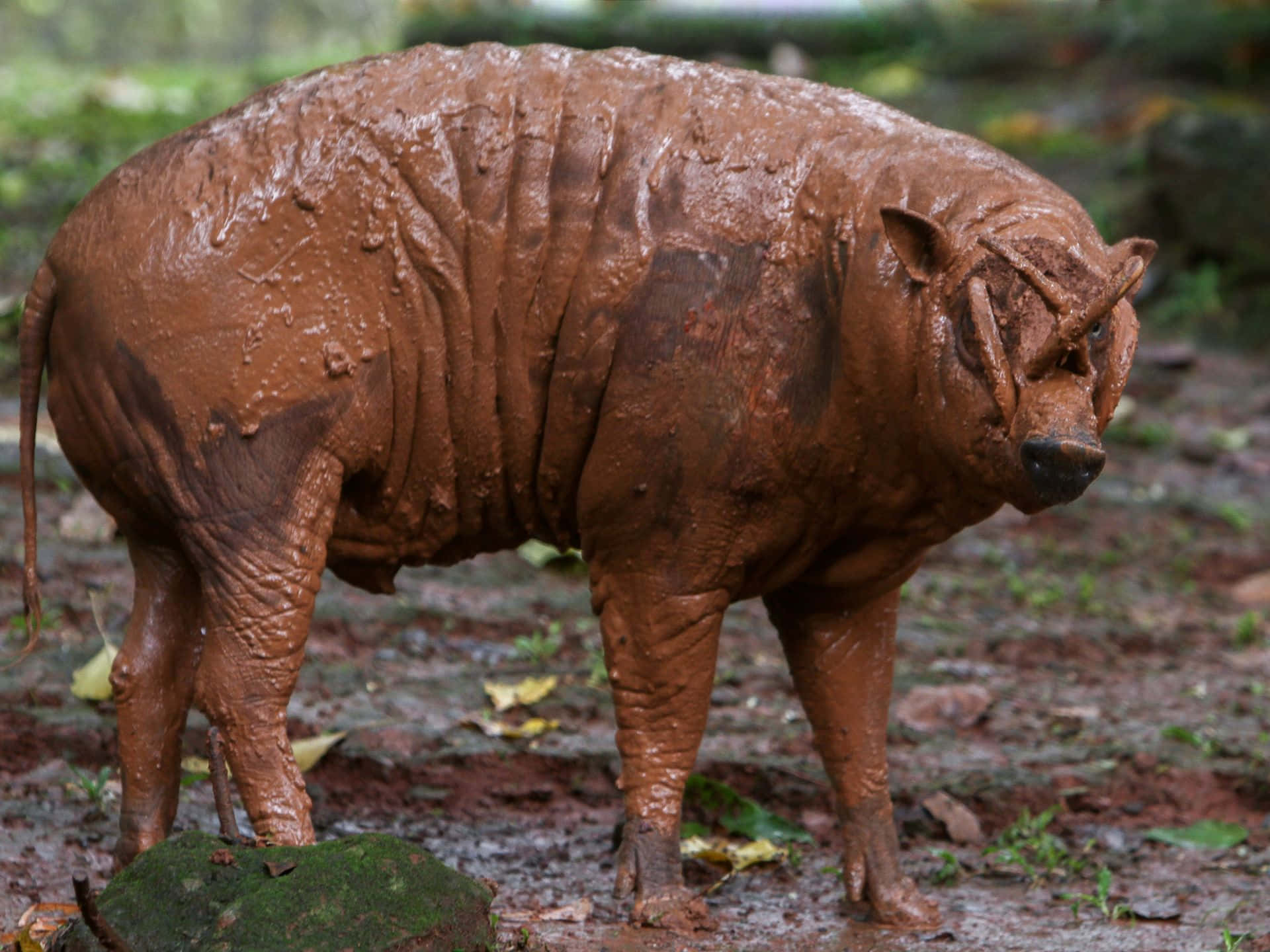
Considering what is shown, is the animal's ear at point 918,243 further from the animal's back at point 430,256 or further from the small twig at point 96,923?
the small twig at point 96,923

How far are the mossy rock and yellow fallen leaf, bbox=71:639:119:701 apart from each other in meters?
1.80

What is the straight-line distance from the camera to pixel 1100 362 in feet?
11.4

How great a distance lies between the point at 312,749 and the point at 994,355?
252 cm

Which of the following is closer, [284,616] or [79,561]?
[284,616]

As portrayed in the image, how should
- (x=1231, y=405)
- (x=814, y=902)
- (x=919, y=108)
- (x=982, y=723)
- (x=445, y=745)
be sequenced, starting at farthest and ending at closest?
(x=919, y=108), (x=1231, y=405), (x=982, y=723), (x=445, y=745), (x=814, y=902)

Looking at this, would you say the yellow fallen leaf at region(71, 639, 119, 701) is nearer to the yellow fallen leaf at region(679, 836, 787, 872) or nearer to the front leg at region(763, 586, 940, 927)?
the yellow fallen leaf at region(679, 836, 787, 872)

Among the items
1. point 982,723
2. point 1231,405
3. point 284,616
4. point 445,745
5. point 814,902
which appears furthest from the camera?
point 1231,405

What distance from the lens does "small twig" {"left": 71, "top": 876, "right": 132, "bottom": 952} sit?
2.92 metres

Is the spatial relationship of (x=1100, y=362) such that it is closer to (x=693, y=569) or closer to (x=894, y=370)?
Answer: (x=894, y=370)

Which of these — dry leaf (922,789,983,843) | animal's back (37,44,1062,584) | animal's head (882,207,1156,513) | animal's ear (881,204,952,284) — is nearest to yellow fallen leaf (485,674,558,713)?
dry leaf (922,789,983,843)

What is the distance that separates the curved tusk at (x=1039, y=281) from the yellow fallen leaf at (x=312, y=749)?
2.60m

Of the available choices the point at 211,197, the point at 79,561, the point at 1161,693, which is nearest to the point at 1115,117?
the point at 1161,693

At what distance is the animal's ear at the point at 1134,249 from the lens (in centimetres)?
362

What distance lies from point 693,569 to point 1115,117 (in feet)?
29.5
